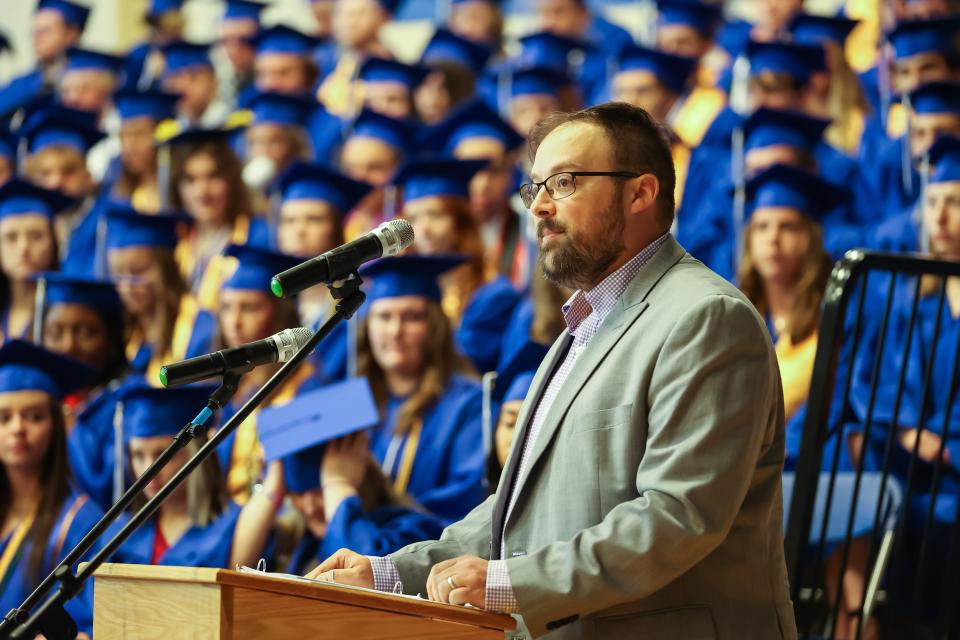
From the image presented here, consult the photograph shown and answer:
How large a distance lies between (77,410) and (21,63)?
7.59m

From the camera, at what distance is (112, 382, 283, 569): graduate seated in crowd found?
5.07 metres

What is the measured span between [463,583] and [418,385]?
148 inches

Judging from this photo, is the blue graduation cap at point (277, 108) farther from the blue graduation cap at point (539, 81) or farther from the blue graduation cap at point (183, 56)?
the blue graduation cap at point (183, 56)

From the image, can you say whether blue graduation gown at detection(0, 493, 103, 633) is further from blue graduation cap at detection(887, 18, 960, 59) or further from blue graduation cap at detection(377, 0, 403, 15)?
blue graduation cap at detection(377, 0, 403, 15)

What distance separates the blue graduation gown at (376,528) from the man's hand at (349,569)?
2326 mm

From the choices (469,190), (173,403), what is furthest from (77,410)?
(469,190)

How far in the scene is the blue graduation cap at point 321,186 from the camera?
6.99 metres

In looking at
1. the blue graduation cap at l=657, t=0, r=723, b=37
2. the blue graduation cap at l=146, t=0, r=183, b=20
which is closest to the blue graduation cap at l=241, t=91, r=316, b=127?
the blue graduation cap at l=657, t=0, r=723, b=37

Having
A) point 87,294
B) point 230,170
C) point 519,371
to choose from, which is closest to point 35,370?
point 87,294

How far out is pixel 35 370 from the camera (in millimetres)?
5488

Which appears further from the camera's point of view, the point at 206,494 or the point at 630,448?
the point at 206,494

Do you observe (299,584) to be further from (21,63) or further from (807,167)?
(21,63)

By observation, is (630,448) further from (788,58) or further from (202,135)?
(202,135)

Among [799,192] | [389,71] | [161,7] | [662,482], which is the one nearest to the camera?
[662,482]
